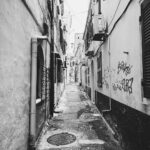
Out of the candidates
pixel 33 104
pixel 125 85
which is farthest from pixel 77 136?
pixel 125 85

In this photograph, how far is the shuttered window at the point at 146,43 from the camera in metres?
2.51

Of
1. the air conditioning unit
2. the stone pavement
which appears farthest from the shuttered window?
the air conditioning unit

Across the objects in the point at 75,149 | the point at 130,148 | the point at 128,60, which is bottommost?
the point at 75,149

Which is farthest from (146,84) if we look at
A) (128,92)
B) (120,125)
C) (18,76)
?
(18,76)

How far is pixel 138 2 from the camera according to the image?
2893 millimetres

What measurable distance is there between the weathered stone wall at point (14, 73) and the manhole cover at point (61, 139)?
118 cm

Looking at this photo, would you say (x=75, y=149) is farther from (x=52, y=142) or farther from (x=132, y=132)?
(x=132, y=132)

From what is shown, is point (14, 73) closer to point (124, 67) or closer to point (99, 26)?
point (124, 67)

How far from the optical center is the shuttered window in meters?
2.51

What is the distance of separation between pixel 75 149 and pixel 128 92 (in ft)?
6.93

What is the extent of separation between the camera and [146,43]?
257cm

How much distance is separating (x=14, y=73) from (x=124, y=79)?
2.70 meters

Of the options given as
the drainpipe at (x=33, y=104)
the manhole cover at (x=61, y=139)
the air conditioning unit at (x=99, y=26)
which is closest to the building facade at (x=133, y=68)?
the air conditioning unit at (x=99, y=26)

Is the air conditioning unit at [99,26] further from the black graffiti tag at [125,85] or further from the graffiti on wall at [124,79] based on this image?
the black graffiti tag at [125,85]
